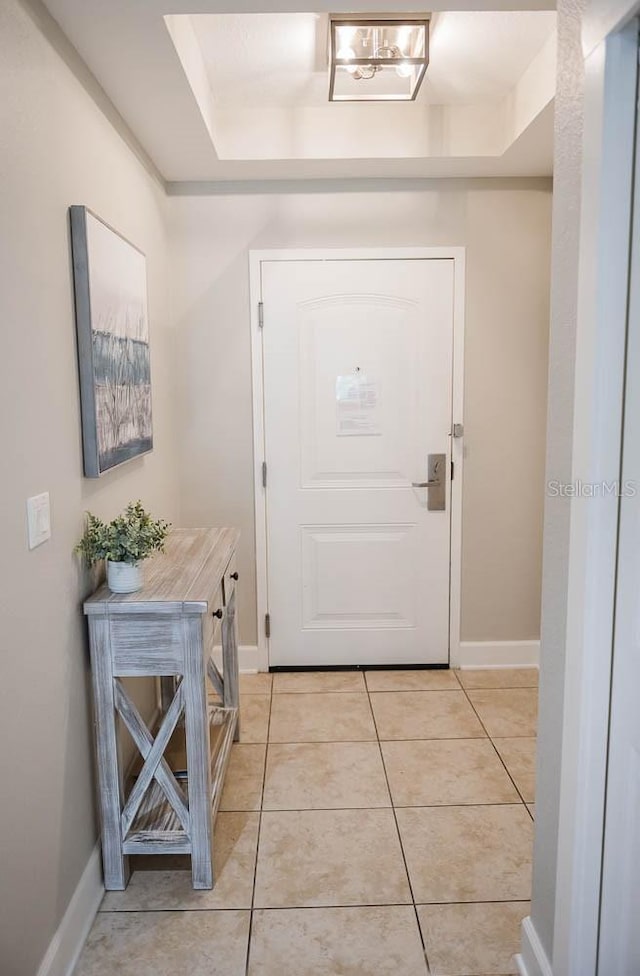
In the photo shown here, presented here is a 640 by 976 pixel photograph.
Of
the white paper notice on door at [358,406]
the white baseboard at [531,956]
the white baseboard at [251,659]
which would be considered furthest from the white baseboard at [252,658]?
the white baseboard at [531,956]

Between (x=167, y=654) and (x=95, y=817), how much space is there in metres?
0.55

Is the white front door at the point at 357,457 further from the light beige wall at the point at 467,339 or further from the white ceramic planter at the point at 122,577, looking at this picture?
the white ceramic planter at the point at 122,577

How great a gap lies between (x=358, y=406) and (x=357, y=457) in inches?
9.7

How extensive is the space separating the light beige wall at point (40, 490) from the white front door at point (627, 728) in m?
1.21

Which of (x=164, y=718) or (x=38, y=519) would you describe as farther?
(x=164, y=718)

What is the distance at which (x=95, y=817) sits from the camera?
2014mm

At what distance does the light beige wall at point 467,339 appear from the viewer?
3.24 meters

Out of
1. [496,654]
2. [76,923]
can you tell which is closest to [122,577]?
[76,923]

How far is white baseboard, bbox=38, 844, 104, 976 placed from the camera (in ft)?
5.33

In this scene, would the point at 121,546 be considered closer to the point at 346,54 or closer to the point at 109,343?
the point at 109,343

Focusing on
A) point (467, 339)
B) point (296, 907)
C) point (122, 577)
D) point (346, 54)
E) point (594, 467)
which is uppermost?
point (346, 54)

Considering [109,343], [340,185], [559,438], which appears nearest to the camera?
[559,438]

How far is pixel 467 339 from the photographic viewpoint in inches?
130

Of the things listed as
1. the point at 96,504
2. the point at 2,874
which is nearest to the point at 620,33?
the point at 96,504
